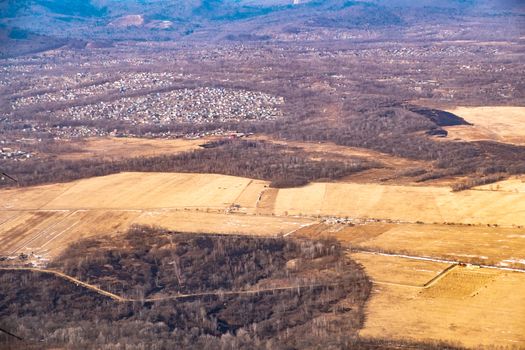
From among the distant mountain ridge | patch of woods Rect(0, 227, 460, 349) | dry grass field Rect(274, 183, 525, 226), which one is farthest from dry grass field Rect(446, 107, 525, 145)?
the distant mountain ridge

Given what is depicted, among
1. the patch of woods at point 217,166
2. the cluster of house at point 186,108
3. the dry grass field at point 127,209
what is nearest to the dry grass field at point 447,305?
the dry grass field at point 127,209

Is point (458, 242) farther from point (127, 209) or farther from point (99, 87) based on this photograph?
point (99, 87)

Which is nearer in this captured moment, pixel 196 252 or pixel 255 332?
pixel 255 332

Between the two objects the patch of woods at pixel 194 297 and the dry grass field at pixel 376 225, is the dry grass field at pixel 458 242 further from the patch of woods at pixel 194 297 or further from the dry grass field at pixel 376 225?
the patch of woods at pixel 194 297

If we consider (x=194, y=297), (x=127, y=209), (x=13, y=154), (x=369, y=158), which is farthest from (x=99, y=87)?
(x=194, y=297)

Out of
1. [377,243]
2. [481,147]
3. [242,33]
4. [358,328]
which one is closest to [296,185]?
[377,243]

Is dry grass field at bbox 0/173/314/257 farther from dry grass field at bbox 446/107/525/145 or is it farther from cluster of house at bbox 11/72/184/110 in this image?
cluster of house at bbox 11/72/184/110

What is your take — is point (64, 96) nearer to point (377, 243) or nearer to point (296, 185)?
point (296, 185)
